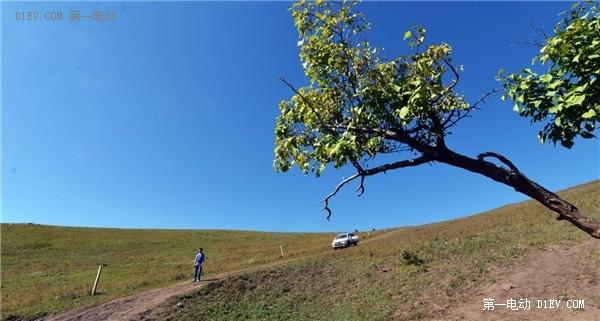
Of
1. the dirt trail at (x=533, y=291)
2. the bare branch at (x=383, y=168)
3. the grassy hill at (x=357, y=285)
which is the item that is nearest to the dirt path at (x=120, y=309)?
the dirt trail at (x=533, y=291)

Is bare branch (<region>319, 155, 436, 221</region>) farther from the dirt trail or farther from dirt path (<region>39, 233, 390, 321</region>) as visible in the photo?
dirt path (<region>39, 233, 390, 321</region>)

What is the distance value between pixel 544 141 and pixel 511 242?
1801cm

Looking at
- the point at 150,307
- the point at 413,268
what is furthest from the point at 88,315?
the point at 413,268

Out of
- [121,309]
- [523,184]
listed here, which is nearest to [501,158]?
[523,184]

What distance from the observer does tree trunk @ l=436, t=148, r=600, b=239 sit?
4941 millimetres

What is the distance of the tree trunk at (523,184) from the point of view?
494 centimetres

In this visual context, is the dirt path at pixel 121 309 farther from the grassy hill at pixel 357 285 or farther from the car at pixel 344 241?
the car at pixel 344 241

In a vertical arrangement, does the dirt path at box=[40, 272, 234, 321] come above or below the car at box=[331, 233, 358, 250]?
below

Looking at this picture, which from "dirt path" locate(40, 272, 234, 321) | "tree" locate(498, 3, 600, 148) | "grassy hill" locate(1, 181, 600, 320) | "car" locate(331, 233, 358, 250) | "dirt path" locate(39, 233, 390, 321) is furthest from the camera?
"car" locate(331, 233, 358, 250)

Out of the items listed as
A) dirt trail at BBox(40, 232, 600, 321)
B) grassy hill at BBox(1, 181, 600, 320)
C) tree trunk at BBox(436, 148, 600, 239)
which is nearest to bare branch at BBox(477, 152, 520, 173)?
tree trunk at BBox(436, 148, 600, 239)

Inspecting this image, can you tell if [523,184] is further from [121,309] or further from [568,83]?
[121,309]

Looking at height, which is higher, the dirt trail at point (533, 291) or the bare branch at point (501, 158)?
the bare branch at point (501, 158)

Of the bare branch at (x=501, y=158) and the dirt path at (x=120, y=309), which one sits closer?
the bare branch at (x=501, y=158)

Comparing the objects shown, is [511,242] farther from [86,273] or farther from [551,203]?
[86,273]
